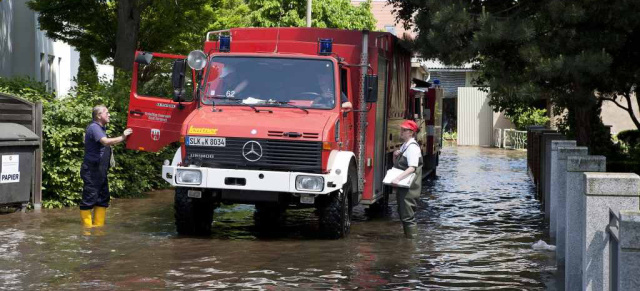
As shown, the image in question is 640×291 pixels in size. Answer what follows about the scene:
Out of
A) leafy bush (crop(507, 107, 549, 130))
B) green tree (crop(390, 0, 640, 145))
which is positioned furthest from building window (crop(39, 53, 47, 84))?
leafy bush (crop(507, 107, 549, 130))

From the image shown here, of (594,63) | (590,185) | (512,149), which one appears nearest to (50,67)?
(512,149)

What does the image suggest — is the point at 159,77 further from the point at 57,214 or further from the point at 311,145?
the point at 311,145

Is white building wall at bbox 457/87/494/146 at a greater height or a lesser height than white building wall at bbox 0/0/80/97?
lesser

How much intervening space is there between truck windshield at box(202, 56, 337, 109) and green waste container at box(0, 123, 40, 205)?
11.1 feet

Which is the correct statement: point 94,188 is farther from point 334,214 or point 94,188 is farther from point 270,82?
point 334,214

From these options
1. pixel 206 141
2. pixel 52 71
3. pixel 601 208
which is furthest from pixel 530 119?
pixel 601 208

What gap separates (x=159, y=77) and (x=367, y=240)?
666 cm

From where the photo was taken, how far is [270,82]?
13625 millimetres

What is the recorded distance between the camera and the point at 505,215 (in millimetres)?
17391

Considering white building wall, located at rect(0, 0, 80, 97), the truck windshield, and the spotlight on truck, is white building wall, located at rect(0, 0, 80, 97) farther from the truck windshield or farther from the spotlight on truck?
the spotlight on truck

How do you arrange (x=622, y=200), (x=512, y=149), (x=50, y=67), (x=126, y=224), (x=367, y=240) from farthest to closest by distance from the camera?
(x=512, y=149), (x=50, y=67), (x=126, y=224), (x=367, y=240), (x=622, y=200)

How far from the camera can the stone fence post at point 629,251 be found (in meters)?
5.83

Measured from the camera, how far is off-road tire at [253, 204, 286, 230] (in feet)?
49.9

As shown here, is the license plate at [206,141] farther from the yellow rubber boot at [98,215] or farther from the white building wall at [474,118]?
the white building wall at [474,118]
